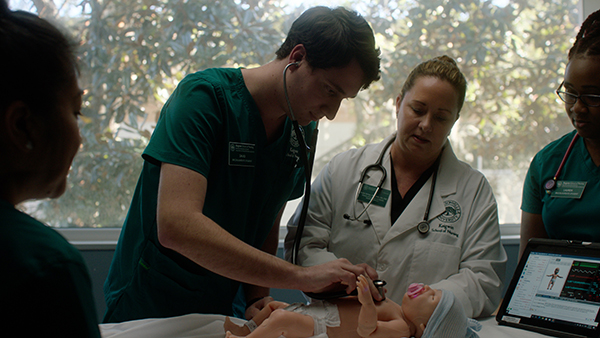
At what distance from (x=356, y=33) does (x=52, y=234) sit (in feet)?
3.19

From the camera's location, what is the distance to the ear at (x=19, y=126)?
521 mm

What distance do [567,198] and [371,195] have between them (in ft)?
2.36

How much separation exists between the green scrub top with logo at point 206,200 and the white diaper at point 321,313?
0.29 meters

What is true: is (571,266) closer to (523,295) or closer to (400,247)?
(523,295)

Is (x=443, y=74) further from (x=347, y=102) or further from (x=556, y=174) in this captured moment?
(x=347, y=102)

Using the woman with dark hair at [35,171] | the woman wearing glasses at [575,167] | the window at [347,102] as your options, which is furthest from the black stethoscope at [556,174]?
the woman with dark hair at [35,171]

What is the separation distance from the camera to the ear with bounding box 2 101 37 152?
0.52m

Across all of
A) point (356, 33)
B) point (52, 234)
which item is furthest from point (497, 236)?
point (52, 234)

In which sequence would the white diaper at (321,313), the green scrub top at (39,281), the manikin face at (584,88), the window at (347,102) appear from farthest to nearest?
the window at (347,102) < the manikin face at (584,88) < the white diaper at (321,313) < the green scrub top at (39,281)

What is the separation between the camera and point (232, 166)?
1267 millimetres

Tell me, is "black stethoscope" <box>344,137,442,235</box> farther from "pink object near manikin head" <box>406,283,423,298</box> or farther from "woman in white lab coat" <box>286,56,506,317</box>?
"pink object near manikin head" <box>406,283,423,298</box>

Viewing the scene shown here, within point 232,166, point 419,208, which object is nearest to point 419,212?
point 419,208

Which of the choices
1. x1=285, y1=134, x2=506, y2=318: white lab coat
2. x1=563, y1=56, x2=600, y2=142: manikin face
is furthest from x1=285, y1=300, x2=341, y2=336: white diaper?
x1=563, y1=56, x2=600, y2=142: manikin face

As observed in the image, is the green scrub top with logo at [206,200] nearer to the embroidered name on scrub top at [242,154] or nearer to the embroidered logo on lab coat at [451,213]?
the embroidered name on scrub top at [242,154]
